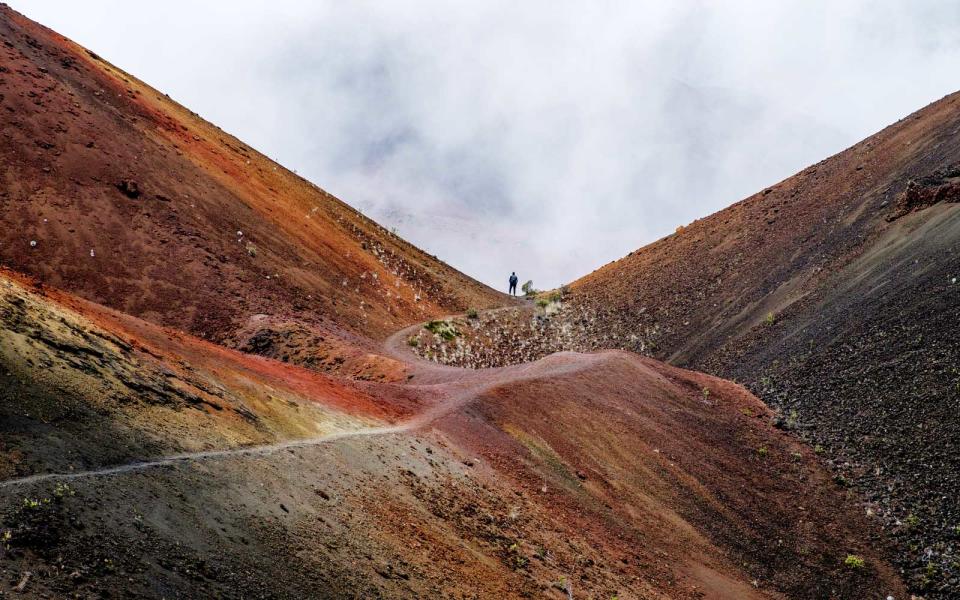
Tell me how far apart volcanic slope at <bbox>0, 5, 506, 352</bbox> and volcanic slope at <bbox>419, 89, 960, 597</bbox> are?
637 centimetres

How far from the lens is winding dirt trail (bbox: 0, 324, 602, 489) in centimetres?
938

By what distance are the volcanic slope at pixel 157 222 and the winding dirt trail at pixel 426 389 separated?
4.98 meters

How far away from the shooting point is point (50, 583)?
6805 millimetres

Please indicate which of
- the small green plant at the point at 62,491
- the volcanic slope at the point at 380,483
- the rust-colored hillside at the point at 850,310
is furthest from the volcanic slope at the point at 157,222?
the small green plant at the point at 62,491

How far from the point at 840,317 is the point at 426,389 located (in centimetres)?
1797

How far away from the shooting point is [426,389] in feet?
75.2

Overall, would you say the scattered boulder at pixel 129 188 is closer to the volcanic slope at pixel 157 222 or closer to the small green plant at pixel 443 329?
the volcanic slope at pixel 157 222

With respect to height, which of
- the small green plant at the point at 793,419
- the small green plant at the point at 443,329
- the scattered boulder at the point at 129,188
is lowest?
the small green plant at the point at 793,419

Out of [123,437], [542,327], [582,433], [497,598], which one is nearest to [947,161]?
A: [542,327]

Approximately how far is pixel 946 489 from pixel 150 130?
3681 centimetres

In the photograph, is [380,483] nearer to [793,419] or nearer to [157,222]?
[793,419]

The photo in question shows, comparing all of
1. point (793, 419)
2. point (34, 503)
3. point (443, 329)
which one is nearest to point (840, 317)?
point (793, 419)

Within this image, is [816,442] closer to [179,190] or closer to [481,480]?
[481,480]

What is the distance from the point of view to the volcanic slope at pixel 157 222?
27062mm
